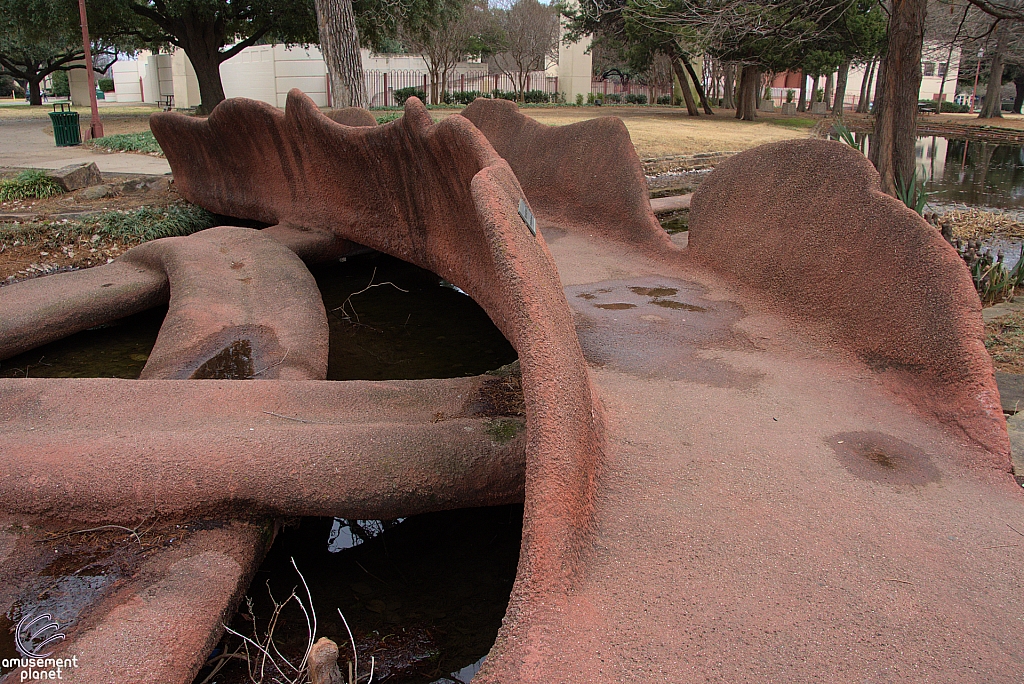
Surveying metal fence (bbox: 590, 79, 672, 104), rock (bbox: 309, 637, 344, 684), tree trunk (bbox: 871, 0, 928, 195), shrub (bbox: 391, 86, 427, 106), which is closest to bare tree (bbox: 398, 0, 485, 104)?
shrub (bbox: 391, 86, 427, 106)

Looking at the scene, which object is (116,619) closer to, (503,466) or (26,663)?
(26,663)

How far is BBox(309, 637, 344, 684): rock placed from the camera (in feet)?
5.53

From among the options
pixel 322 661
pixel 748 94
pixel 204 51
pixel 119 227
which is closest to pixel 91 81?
pixel 204 51

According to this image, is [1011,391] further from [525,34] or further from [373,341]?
[525,34]

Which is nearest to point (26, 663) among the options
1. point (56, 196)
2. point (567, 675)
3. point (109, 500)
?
point (109, 500)

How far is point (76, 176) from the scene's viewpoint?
894cm

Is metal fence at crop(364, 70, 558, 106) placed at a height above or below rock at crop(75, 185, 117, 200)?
above

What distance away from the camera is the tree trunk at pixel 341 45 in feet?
34.9

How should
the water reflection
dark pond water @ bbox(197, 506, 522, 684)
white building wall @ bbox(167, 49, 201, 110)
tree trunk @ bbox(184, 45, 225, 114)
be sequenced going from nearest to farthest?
dark pond water @ bbox(197, 506, 522, 684)
the water reflection
tree trunk @ bbox(184, 45, 225, 114)
white building wall @ bbox(167, 49, 201, 110)

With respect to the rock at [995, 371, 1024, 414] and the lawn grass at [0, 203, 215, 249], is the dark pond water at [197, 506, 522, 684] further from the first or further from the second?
the lawn grass at [0, 203, 215, 249]

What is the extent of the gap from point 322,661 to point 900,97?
7387mm

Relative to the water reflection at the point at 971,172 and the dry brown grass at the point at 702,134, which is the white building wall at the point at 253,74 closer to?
the dry brown grass at the point at 702,134

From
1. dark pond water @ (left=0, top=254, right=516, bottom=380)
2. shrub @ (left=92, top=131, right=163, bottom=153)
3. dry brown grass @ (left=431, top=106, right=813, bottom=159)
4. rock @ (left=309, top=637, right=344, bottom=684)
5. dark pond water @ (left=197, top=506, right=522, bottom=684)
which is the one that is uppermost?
dry brown grass @ (left=431, top=106, right=813, bottom=159)

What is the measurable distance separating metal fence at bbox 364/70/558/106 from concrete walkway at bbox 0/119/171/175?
645 inches
